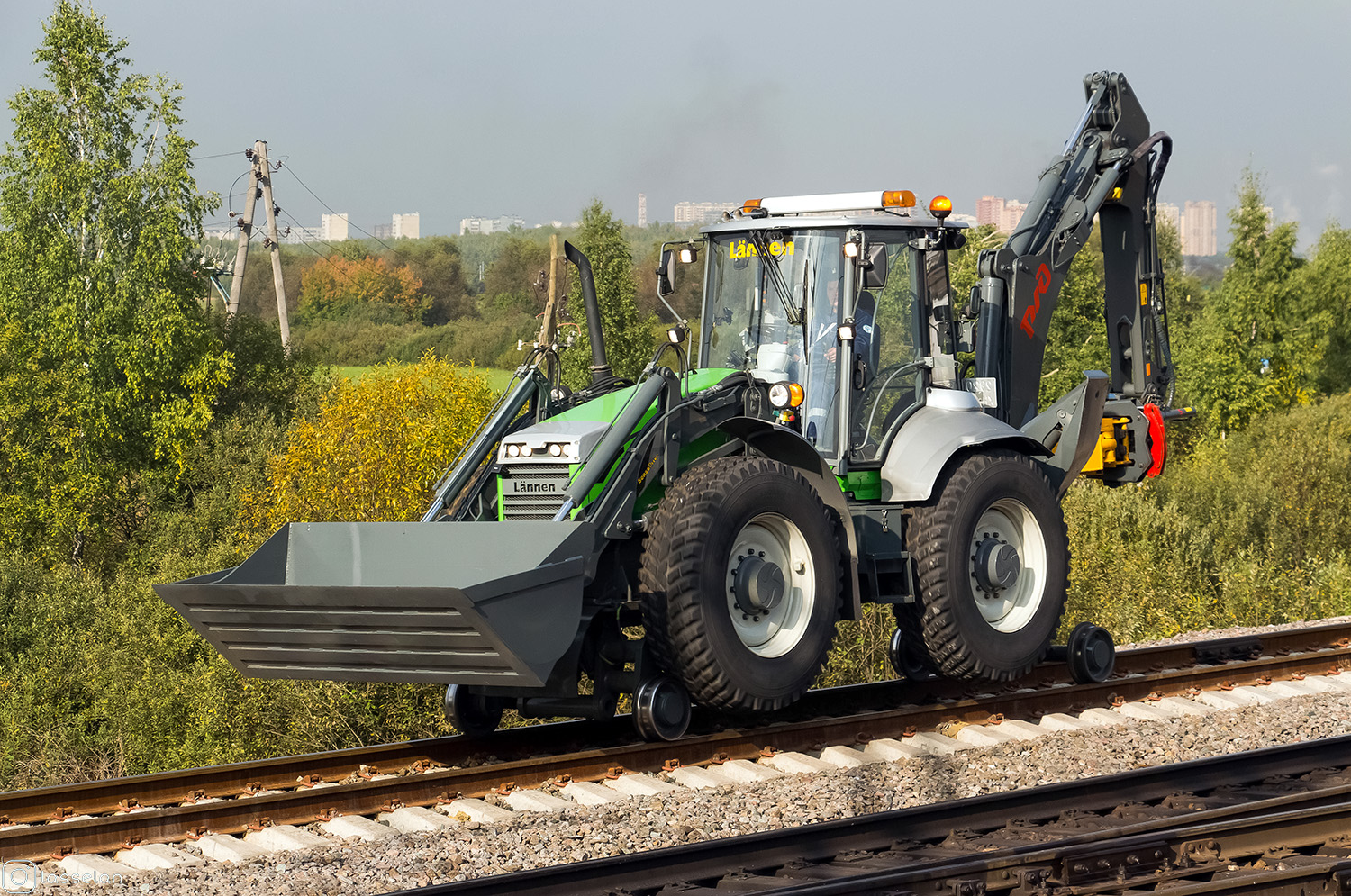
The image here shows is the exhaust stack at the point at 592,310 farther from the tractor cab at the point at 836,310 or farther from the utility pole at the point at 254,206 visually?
the utility pole at the point at 254,206

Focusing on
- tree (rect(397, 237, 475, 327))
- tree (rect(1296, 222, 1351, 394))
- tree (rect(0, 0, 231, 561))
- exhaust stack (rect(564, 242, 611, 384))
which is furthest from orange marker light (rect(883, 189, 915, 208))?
tree (rect(397, 237, 475, 327))

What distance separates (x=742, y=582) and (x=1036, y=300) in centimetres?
366

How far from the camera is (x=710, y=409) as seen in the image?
8062mm

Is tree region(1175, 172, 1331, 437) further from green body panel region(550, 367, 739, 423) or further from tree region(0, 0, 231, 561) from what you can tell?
green body panel region(550, 367, 739, 423)

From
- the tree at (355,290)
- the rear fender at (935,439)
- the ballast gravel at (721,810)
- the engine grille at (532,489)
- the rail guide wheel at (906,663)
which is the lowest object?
the ballast gravel at (721,810)

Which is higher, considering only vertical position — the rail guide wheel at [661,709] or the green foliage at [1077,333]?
the green foliage at [1077,333]

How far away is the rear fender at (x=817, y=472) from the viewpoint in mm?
8047

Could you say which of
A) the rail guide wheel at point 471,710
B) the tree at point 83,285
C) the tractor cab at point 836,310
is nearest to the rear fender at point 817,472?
the tractor cab at point 836,310

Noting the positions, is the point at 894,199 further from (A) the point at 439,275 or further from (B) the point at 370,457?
(A) the point at 439,275

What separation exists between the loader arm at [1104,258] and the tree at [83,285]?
27074 mm

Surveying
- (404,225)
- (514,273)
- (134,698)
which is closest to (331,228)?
(404,225)

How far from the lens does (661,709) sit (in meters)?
7.43

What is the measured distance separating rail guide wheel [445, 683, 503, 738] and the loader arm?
13.4ft

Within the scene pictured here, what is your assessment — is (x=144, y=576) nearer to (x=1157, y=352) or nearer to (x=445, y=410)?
(x=445, y=410)
